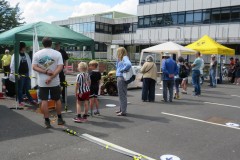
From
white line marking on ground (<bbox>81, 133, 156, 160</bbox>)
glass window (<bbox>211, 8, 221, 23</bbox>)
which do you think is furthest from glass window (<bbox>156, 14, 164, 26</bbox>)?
white line marking on ground (<bbox>81, 133, 156, 160</bbox>)

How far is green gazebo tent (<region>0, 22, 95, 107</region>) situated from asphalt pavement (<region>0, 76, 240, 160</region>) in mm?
2150

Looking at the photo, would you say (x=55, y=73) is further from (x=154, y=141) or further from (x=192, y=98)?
(x=192, y=98)

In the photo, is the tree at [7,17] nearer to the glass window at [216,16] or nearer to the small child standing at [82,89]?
the glass window at [216,16]

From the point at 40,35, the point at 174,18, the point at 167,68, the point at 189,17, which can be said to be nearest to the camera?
the point at 40,35

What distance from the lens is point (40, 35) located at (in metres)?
9.26

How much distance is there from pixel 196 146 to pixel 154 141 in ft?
2.69

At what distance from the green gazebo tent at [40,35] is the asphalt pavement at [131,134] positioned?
2.15 m

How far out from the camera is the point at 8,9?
43.0 metres

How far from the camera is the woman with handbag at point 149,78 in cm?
1028

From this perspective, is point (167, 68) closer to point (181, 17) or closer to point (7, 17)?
point (181, 17)

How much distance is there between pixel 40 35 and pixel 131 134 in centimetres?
508

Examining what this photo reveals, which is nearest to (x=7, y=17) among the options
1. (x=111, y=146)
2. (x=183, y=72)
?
(x=183, y=72)

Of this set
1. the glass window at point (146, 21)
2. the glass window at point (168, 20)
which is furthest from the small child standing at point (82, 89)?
the glass window at point (146, 21)

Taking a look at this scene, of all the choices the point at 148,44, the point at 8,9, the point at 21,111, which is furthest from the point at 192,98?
the point at 8,9
